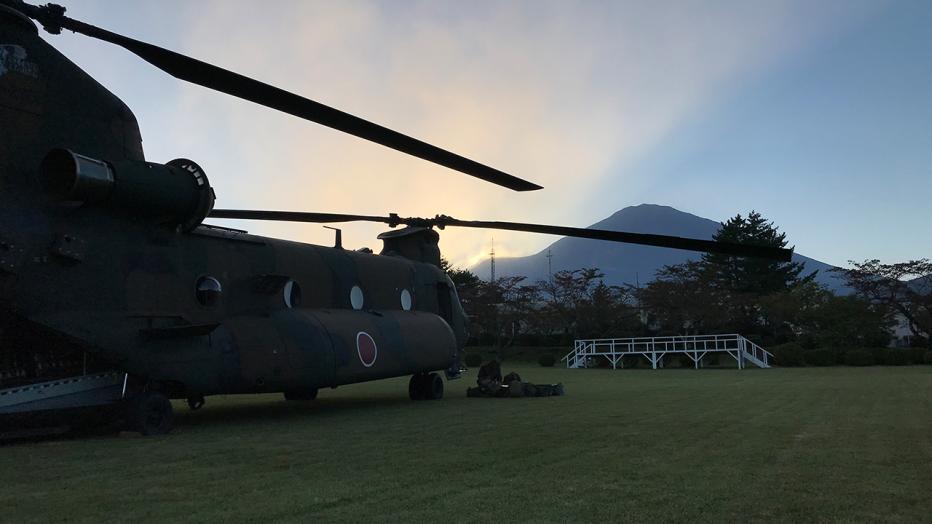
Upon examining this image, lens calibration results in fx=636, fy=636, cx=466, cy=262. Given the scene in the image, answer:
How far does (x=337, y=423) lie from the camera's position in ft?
35.5

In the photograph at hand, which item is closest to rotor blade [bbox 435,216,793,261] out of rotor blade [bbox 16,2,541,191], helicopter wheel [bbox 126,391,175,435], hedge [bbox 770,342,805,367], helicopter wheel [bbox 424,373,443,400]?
rotor blade [bbox 16,2,541,191]

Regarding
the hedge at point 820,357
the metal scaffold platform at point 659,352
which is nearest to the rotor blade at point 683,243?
the metal scaffold platform at point 659,352

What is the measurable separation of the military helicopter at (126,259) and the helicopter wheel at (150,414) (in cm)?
2

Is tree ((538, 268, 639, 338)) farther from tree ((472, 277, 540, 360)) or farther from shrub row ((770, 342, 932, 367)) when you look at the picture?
shrub row ((770, 342, 932, 367))

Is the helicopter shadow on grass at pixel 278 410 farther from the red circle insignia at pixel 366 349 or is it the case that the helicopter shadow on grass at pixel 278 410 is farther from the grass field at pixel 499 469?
the red circle insignia at pixel 366 349

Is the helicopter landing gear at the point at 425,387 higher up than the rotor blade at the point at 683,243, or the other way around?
the rotor blade at the point at 683,243

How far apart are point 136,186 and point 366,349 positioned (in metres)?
5.55

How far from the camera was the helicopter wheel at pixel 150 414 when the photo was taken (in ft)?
29.5

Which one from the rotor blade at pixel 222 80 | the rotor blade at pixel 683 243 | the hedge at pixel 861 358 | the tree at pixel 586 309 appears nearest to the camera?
the rotor blade at pixel 222 80

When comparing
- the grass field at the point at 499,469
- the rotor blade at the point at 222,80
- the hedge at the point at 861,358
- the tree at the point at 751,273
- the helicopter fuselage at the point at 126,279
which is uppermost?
the tree at the point at 751,273

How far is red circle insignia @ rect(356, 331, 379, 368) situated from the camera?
12891 mm

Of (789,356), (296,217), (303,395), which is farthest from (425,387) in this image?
(789,356)

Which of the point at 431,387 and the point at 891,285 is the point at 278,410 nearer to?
the point at 431,387

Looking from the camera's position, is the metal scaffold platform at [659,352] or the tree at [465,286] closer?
the metal scaffold platform at [659,352]
